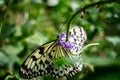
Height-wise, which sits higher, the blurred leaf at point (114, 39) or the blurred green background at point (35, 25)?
the blurred green background at point (35, 25)

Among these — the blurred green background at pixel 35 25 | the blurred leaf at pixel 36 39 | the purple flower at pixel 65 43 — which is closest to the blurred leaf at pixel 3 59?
the blurred green background at pixel 35 25

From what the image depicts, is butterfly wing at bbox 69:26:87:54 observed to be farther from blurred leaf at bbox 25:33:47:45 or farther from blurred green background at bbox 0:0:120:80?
blurred leaf at bbox 25:33:47:45

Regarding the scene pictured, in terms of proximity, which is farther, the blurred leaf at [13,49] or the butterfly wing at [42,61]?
the blurred leaf at [13,49]

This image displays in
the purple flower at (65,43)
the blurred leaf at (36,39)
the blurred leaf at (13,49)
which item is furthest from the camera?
the blurred leaf at (13,49)

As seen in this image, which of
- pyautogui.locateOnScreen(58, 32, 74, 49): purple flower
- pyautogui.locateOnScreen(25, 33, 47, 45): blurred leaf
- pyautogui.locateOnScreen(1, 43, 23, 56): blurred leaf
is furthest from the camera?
pyautogui.locateOnScreen(1, 43, 23, 56): blurred leaf

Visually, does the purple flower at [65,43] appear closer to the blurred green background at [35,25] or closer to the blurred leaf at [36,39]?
the blurred green background at [35,25]

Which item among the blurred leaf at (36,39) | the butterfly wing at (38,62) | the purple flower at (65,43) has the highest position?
the blurred leaf at (36,39)

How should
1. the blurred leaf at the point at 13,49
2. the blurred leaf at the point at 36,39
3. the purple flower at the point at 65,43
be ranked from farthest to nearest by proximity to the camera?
the blurred leaf at the point at 13,49
the blurred leaf at the point at 36,39
the purple flower at the point at 65,43

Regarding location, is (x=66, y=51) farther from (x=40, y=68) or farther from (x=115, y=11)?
(x=115, y=11)

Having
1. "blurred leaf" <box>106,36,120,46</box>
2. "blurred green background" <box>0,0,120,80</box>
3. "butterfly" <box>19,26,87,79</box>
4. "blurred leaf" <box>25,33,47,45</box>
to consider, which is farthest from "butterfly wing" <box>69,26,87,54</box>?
"blurred leaf" <box>106,36,120,46</box>

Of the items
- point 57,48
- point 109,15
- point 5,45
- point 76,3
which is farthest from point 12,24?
point 57,48

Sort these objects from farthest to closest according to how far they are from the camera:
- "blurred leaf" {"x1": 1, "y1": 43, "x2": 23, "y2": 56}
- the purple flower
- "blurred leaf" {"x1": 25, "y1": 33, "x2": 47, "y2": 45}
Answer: "blurred leaf" {"x1": 1, "y1": 43, "x2": 23, "y2": 56}, "blurred leaf" {"x1": 25, "y1": 33, "x2": 47, "y2": 45}, the purple flower
